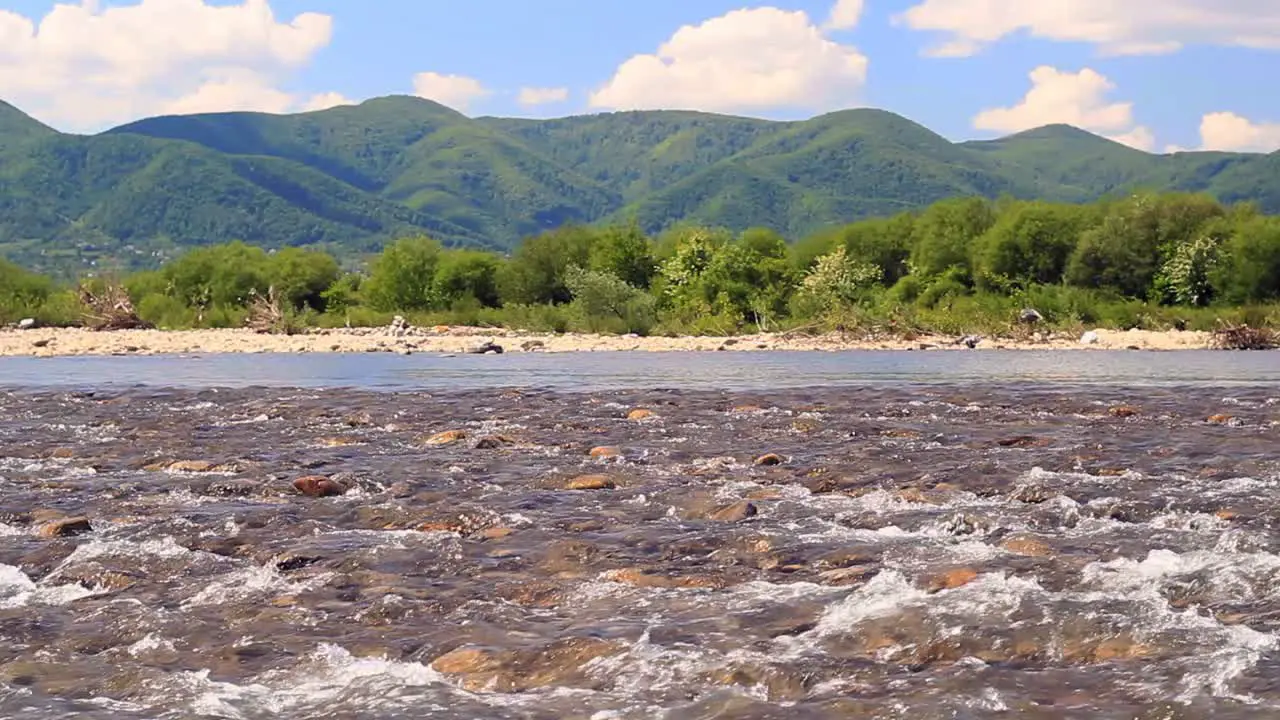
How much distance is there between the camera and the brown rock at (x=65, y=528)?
1051 cm

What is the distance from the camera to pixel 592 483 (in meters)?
13.3

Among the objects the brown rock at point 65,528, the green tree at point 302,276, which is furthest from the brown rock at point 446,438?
the green tree at point 302,276

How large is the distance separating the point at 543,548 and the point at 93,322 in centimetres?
5925

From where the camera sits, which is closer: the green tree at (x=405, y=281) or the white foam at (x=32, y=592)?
the white foam at (x=32, y=592)

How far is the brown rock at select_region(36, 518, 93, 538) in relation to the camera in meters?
10.5

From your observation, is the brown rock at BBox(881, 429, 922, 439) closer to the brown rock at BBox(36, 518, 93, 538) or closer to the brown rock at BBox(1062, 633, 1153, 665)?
the brown rock at BBox(1062, 633, 1153, 665)

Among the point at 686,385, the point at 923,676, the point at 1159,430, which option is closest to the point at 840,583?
the point at 923,676

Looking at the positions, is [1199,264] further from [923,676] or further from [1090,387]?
[923,676]

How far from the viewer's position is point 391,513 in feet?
37.7

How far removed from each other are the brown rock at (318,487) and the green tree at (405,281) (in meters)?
63.0

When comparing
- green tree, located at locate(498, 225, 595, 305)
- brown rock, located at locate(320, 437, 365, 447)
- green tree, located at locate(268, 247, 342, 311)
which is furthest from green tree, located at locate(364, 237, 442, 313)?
brown rock, located at locate(320, 437, 365, 447)

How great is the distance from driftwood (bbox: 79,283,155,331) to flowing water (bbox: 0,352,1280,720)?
46112 millimetres

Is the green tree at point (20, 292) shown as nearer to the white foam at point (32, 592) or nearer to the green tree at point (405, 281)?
the green tree at point (405, 281)

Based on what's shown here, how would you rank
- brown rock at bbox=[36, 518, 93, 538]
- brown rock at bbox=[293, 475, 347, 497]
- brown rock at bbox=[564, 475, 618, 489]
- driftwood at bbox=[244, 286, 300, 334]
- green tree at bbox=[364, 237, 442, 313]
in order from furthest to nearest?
green tree at bbox=[364, 237, 442, 313], driftwood at bbox=[244, 286, 300, 334], brown rock at bbox=[564, 475, 618, 489], brown rock at bbox=[293, 475, 347, 497], brown rock at bbox=[36, 518, 93, 538]
